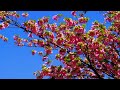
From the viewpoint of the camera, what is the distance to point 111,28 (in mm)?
9812

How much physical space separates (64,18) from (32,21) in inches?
42.6

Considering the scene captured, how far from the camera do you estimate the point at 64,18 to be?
33.7 feet

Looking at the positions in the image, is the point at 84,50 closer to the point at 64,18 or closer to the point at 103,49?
the point at 103,49

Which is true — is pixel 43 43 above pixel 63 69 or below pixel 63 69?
above

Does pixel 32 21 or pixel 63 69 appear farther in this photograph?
pixel 32 21

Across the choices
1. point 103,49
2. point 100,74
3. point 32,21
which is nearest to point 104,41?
point 103,49
